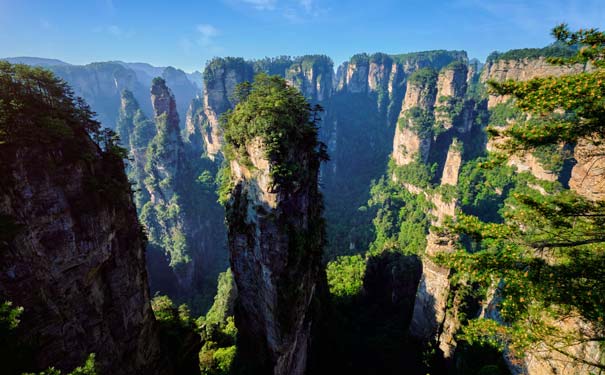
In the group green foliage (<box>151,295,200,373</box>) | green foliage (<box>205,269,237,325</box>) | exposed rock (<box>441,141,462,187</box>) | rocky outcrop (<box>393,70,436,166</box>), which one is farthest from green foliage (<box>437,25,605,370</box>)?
rocky outcrop (<box>393,70,436,166</box>)

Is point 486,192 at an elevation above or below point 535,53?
below

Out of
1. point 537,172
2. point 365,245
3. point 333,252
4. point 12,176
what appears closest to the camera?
point 12,176

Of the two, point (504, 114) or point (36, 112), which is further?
A: point (504, 114)

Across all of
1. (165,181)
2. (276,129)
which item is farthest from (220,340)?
(165,181)

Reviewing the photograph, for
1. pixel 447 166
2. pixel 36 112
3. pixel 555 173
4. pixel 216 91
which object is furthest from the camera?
pixel 216 91

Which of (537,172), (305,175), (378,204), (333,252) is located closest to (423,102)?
(378,204)

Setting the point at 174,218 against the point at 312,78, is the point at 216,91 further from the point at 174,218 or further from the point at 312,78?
the point at 312,78

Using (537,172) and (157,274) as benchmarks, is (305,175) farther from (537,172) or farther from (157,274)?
(157,274)
